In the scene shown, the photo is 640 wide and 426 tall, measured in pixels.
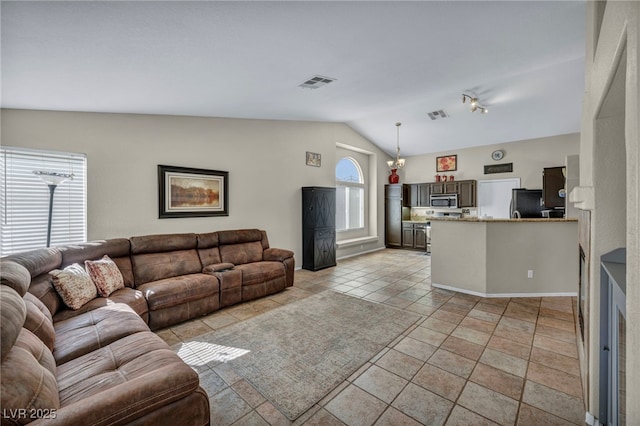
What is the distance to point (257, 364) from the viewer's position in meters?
2.36

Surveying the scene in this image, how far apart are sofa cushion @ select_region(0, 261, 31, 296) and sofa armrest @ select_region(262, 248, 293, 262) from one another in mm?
2854

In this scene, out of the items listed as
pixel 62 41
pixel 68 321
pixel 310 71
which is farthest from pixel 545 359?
pixel 62 41

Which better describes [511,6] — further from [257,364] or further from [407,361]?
[257,364]

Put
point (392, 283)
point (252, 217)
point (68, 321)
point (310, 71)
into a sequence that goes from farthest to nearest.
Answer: point (252, 217) < point (392, 283) < point (310, 71) < point (68, 321)

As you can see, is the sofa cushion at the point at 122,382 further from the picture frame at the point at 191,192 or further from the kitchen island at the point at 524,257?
the kitchen island at the point at 524,257

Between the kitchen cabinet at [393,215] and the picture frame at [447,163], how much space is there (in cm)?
120

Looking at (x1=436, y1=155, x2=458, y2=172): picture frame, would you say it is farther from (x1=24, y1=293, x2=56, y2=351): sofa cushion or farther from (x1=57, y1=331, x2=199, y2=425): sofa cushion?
(x1=24, y1=293, x2=56, y2=351): sofa cushion

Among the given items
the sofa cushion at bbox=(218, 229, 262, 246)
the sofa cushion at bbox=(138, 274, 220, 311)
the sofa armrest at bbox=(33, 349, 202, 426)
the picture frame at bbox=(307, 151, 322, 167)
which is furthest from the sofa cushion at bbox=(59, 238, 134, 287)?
the picture frame at bbox=(307, 151, 322, 167)

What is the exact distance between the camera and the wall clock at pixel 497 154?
6991 millimetres

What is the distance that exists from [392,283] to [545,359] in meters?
2.43

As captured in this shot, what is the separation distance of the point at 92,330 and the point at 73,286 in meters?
0.76

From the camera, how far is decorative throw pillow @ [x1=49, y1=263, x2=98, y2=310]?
2473 millimetres

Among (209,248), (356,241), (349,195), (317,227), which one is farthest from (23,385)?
(349,195)

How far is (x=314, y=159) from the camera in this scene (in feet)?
19.9
